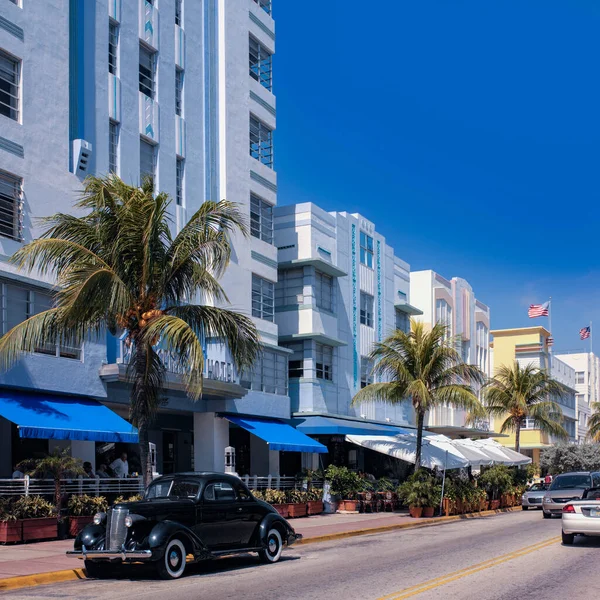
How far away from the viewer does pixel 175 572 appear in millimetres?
13469

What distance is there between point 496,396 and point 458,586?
3733 centimetres

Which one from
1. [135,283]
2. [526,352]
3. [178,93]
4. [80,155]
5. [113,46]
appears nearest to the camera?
[135,283]

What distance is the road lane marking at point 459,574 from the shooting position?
38.0 ft

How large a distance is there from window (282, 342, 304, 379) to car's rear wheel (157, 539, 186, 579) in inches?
917

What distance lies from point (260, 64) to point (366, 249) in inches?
436

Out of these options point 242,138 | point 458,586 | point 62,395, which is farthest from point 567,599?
point 242,138

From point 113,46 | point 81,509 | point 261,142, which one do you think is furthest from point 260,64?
point 81,509

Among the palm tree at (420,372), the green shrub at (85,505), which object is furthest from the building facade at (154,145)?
the palm tree at (420,372)

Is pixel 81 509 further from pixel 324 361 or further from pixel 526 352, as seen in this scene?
pixel 526 352

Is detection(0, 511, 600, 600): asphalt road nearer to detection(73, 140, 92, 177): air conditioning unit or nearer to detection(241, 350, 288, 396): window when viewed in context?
detection(73, 140, 92, 177): air conditioning unit

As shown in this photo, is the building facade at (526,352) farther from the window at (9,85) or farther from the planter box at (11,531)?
the planter box at (11,531)

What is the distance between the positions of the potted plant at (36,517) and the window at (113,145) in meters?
11.0

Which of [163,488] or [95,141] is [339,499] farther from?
[163,488]

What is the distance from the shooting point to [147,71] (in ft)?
94.6
